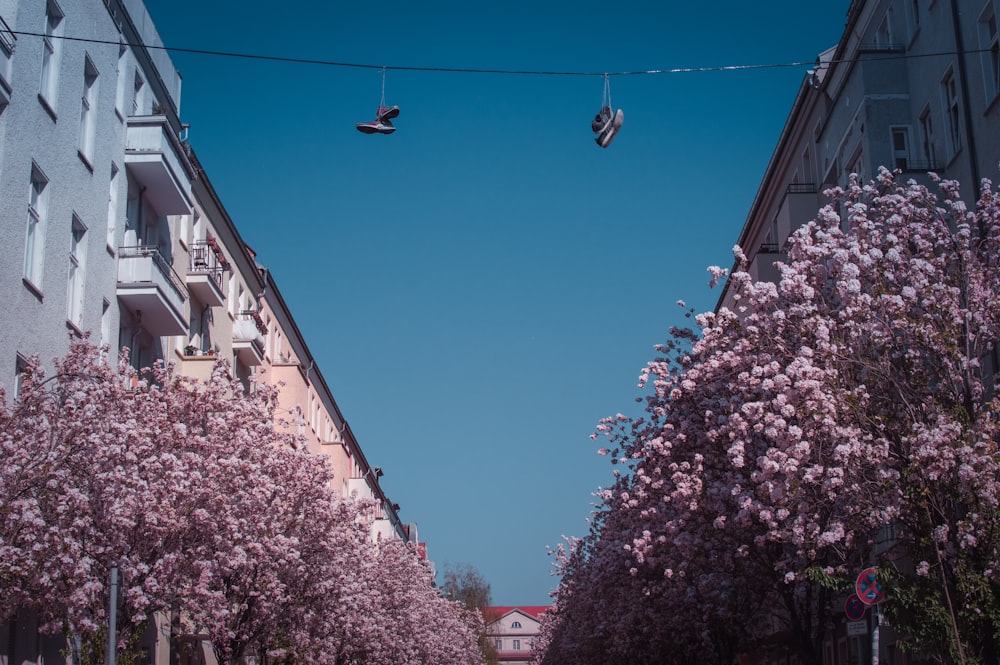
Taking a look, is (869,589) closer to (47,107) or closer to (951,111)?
(951,111)

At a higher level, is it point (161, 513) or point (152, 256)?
point (152, 256)

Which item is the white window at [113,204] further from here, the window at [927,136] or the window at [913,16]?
the window at [913,16]

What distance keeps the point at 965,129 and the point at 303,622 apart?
17.4 m

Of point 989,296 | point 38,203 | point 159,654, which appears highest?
point 38,203

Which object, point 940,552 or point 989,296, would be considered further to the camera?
point 989,296

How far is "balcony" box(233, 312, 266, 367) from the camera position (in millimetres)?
38781

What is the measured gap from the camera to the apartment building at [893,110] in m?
22.8

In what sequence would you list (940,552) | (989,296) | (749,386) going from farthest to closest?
(749,386) → (989,296) → (940,552)

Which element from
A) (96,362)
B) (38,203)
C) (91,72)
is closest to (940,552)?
(96,362)

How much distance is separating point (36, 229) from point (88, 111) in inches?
163

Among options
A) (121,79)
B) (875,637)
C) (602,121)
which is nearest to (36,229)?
(121,79)

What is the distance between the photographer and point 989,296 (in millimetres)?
16688

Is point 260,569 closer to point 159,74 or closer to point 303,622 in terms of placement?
point 303,622

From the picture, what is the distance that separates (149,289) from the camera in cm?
2669
